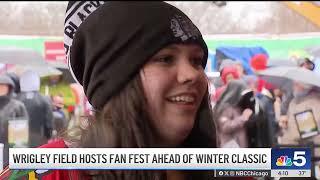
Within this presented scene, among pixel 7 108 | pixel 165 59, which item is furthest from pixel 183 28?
pixel 7 108

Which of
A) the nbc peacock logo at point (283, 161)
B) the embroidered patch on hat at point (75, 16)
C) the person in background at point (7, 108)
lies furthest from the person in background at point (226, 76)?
the person in background at point (7, 108)

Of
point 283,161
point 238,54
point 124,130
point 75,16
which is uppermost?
point 75,16

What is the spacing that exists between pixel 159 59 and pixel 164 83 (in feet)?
0.24

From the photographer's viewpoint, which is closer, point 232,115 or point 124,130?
point 124,130

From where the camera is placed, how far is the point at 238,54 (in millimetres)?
1636

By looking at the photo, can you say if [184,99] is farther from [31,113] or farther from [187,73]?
[31,113]

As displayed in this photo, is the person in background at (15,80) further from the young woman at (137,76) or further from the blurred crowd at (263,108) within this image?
the blurred crowd at (263,108)

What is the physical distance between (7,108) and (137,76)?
1.44 feet

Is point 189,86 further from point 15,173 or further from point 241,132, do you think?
point 15,173

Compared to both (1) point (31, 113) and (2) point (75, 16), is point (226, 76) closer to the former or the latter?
(2) point (75, 16)

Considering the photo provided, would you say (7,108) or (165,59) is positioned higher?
A: (165,59)

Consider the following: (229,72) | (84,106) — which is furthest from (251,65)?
(84,106)

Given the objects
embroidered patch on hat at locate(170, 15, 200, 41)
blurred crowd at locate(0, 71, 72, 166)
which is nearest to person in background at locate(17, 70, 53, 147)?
blurred crowd at locate(0, 71, 72, 166)

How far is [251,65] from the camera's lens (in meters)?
1.64
